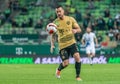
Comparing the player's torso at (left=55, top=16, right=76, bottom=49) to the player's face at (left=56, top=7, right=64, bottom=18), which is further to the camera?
the player's torso at (left=55, top=16, right=76, bottom=49)

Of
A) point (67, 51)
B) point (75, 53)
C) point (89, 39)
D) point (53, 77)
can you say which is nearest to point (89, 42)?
point (89, 39)

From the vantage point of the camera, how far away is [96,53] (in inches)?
1410

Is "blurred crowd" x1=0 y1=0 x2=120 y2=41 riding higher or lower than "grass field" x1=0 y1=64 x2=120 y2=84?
lower

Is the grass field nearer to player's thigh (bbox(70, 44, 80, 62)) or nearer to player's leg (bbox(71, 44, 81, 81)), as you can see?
player's leg (bbox(71, 44, 81, 81))

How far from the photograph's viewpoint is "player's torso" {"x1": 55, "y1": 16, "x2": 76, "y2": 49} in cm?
1778

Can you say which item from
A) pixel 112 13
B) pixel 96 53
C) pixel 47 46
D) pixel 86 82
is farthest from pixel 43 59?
pixel 86 82

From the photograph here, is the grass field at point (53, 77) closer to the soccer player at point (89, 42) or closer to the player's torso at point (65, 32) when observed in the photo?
the player's torso at point (65, 32)

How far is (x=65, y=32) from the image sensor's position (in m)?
17.9

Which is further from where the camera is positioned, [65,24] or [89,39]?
[89,39]

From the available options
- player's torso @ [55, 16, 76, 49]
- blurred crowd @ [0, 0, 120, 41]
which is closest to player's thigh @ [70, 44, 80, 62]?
player's torso @ [55, 16, 76, 49]

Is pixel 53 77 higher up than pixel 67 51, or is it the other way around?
pixel 67 51

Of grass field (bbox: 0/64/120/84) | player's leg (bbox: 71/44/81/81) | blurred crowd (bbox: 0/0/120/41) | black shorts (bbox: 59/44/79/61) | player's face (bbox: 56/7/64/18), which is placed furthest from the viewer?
blurred crowd (bbox: 0/0/120/41)

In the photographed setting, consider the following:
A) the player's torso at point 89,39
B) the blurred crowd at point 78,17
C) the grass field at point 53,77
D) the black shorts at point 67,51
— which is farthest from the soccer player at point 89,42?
the black shorts at point 67,51

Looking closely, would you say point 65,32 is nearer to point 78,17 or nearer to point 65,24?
point 65,24
